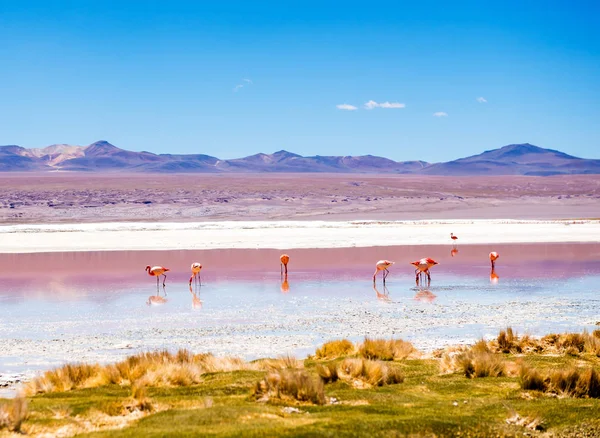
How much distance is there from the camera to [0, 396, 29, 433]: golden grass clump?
20.3ft

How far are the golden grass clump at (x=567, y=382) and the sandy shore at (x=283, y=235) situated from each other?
67.7 ft

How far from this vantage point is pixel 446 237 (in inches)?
1308

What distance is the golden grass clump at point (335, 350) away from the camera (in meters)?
10.4

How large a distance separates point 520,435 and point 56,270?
58.2 feet

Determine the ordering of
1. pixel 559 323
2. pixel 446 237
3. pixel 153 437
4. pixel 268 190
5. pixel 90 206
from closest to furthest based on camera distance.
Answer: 1. pixel 153 437
2. pixel 559 323
3. pixel 446 237
4. pixel 90 206
5. pixel 268 190

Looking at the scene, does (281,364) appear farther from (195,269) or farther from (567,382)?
(195,269)

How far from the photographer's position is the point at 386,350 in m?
10.2

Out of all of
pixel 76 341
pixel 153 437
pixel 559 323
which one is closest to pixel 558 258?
pixel 559 323

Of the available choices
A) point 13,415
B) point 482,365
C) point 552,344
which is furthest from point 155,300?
point 13,415

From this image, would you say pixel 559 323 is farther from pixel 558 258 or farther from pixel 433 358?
pixel 558 258

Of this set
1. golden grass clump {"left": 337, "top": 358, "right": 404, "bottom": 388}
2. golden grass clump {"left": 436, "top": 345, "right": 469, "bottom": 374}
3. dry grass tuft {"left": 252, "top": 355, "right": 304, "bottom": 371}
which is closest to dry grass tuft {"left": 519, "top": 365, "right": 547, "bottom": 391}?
golden grass clump {"left": 436, "top": 345, "right": 469, "bottom": 374}

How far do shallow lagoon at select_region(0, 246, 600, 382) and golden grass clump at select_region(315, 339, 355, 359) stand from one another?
0.69 m

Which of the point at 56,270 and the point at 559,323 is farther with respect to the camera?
the point at 56,270

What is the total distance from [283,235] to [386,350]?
78.4 feet
